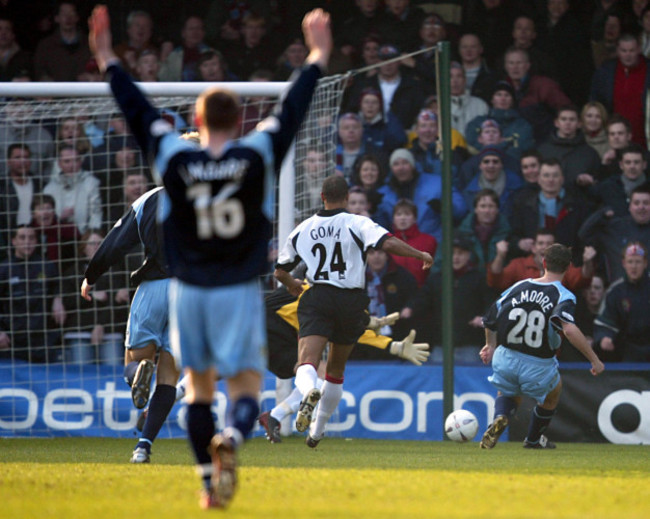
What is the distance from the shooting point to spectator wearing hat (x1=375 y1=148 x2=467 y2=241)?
A: 1168cm

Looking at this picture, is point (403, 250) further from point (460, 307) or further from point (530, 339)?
point (460, 307)

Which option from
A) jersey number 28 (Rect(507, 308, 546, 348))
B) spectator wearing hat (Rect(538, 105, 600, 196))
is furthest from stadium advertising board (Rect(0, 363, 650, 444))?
spectator wearing hat (Rect(538, 105, 600, 196))

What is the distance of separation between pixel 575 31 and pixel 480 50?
1118 mm

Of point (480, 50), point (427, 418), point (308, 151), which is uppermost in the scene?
point (480, 50)

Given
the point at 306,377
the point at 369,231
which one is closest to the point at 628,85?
the point at 369,231

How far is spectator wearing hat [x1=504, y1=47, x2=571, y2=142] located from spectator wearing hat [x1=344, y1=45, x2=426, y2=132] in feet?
3.31

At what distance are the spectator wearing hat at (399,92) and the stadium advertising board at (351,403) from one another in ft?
10.3

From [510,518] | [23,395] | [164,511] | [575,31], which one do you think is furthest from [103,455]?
[575,31]

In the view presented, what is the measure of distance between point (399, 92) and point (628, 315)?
3611mm

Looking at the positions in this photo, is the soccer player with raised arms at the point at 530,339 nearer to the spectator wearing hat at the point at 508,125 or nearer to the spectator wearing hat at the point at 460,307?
the spectator wearing hat at the point at 460,307

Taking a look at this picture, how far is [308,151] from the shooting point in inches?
456

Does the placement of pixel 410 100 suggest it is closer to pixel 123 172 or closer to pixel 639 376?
pixel 123 172

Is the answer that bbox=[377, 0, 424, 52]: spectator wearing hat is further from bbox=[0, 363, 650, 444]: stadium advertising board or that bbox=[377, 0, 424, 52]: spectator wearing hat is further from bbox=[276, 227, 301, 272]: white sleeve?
bbox=[276, 227, 301, 272]: white sleeve

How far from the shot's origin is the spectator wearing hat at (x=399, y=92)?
40.5ft
